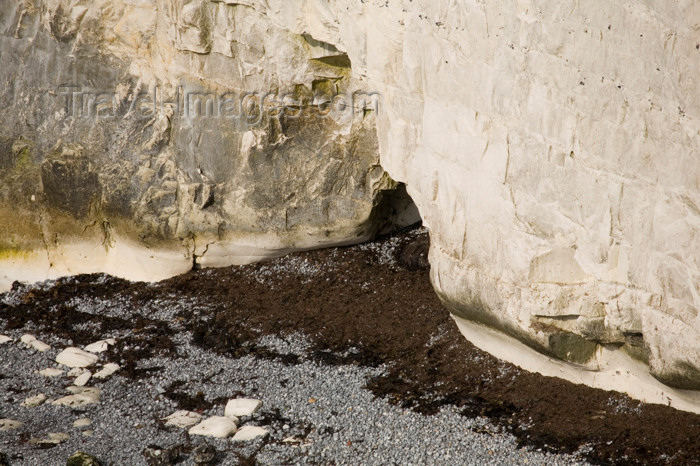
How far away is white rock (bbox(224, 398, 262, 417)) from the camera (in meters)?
6.64

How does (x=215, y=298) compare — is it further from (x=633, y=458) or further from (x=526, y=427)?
(x=633, y=458)

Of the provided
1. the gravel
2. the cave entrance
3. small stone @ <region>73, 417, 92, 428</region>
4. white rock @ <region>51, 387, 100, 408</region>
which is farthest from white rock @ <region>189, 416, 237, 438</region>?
the cave entrance

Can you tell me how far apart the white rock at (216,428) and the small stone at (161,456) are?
302 mm

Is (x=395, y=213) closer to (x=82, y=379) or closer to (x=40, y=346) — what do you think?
(x=82, y=379)

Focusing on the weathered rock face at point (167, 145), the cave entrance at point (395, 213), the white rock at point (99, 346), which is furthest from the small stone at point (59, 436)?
the cave entrance at point (395, 213)

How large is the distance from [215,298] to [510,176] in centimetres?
385

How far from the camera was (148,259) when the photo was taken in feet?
29.5

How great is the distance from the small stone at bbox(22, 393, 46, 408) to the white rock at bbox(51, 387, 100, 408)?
149 millimetres

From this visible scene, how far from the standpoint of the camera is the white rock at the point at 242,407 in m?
6.64

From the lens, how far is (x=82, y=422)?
671 cm

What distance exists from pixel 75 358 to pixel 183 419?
163 cm

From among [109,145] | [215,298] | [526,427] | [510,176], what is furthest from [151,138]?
[526,427]

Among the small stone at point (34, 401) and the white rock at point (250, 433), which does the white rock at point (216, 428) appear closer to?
the white rock at point (250, 433)

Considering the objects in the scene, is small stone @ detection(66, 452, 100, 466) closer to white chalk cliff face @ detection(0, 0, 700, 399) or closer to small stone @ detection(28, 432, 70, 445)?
small stone @ detection(28, 432, 70, 445)
